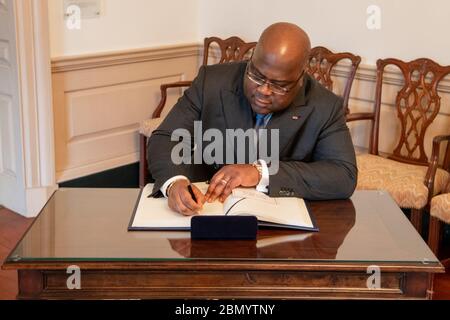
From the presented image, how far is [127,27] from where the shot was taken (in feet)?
15.1

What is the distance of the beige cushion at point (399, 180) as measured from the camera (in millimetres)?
3422

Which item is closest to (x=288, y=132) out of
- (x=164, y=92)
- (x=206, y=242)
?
(x=206, y=242)

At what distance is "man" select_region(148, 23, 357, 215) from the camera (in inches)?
80.0

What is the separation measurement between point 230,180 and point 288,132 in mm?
405

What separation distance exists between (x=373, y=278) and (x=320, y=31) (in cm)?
299

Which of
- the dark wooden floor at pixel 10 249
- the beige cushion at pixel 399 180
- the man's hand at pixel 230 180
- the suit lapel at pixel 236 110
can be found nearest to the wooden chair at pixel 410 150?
the beige cushion at pixel 399 180

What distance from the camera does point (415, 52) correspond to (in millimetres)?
3957

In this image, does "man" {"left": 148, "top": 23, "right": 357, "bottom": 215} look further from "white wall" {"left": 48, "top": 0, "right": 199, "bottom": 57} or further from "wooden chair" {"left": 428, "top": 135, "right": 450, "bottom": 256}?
"white wall" {"left": 48, "top": 0, "right": 199, "bottom": 57}

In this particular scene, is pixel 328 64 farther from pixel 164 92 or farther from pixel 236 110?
pixel 236 110

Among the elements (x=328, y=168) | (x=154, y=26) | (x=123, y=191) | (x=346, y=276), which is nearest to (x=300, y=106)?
(x=328, y=168)

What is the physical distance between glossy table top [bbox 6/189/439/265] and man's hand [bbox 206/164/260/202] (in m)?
0.21

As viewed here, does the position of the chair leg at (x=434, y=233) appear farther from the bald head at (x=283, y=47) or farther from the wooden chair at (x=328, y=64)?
the bald head at (x=283, y=47)

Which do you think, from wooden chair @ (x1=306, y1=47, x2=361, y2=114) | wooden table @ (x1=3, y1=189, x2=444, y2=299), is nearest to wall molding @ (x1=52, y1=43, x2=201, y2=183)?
wooden chair @ (x1=306, y1=47, x2=361, y2=114)

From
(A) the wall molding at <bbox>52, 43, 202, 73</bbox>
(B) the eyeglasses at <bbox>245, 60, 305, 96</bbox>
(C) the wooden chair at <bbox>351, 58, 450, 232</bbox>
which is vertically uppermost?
(B) the eyeglasses at <bbox>245, 60, 305, 96</bbox>
